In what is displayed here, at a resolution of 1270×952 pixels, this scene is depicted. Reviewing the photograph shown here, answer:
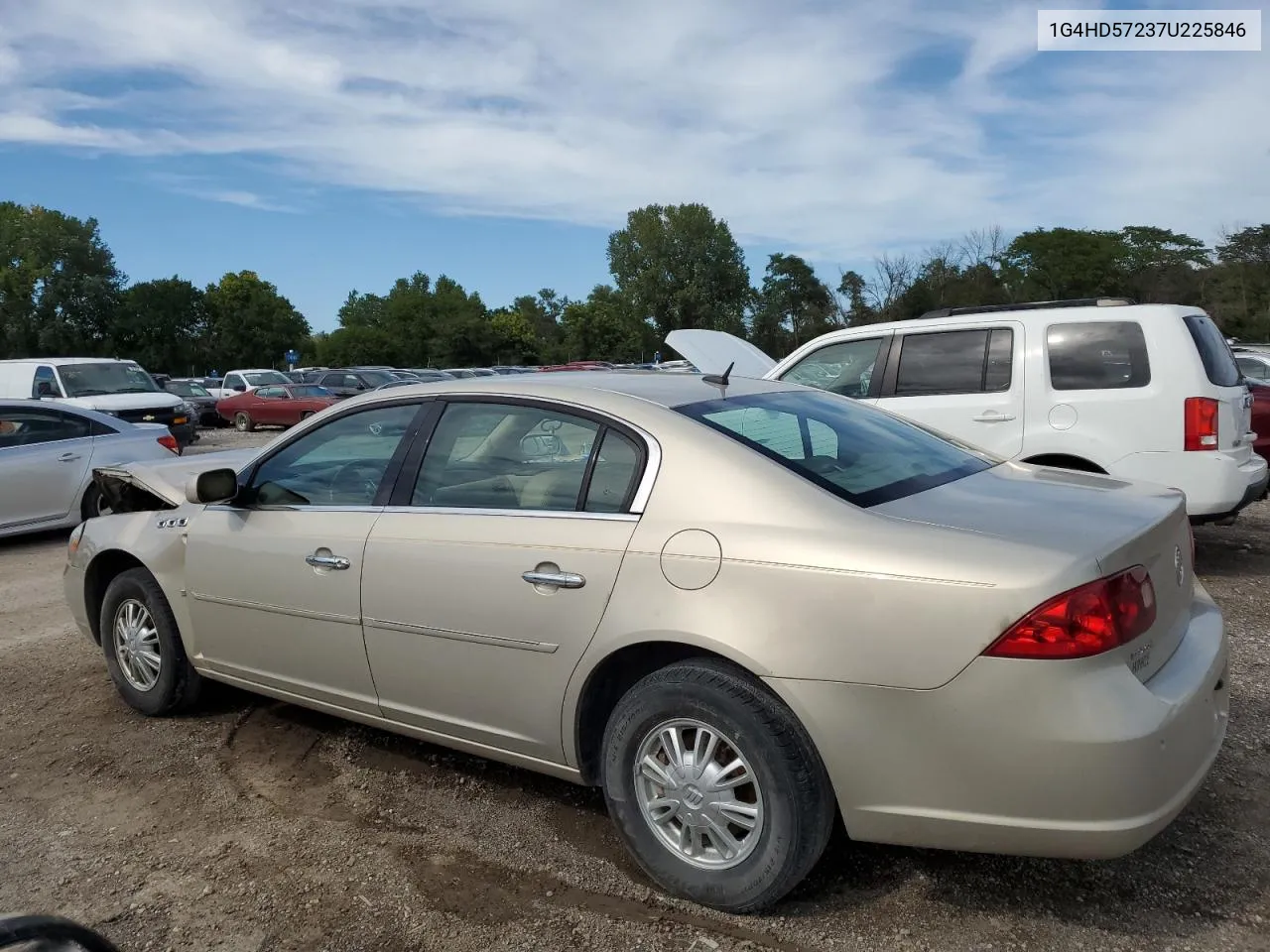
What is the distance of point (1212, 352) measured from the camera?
6391 mm

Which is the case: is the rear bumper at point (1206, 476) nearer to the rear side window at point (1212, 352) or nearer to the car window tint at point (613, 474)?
the rear side window at point (1212, 352)

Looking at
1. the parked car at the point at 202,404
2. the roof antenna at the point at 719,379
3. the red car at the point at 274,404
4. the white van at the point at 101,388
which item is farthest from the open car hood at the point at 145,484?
the parked car at the point at 202,404

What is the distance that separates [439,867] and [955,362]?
536 cm

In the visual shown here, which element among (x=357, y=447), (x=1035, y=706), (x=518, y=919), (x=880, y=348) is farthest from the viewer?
(x=880, y=348)

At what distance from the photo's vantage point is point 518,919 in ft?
9.32

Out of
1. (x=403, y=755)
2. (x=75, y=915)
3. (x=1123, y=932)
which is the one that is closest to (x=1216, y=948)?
(x=1123, y=932)

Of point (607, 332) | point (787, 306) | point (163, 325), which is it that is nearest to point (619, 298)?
point (607, 332)

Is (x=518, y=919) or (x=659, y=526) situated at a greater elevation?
(x=659, y=526)

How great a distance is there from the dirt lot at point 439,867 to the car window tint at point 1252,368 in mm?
12118

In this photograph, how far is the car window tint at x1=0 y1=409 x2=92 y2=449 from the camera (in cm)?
905

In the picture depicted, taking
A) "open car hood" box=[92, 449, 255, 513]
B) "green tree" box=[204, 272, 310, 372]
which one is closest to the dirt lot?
"open car hood" box=[92, 449, 255, 513]

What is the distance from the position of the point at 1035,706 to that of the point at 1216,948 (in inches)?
36.1

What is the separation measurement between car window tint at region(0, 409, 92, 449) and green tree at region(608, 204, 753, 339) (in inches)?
3126

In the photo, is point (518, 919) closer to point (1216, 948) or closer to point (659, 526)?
point (659, 526)
